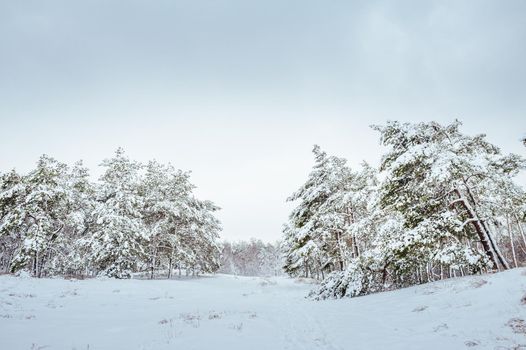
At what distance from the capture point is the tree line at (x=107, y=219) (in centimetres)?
2423

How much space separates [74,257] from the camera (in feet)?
95.0

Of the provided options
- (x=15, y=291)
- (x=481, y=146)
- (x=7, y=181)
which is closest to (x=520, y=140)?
(x=481, y=146)

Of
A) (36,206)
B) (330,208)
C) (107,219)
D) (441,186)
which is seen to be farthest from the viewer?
(107,219)

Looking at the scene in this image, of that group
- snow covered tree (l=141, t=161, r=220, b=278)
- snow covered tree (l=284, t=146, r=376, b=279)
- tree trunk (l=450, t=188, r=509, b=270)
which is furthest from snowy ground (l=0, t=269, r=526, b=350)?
snow covered tree (l=141, t=161, r=220, b=278)

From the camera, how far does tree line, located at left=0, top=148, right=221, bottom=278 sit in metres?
24.2

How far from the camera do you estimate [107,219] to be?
2602cm

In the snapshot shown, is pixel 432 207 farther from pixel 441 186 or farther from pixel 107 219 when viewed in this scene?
pixel 107 219

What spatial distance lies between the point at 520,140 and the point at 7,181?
3309cm

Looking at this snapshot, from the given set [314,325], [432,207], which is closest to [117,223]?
[314,325]

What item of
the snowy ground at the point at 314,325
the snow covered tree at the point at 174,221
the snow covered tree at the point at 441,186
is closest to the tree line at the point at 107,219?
the snow covered tree at the point at 174,221

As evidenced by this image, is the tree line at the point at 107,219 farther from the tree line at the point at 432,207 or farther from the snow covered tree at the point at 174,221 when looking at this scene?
the tree line at the point at 432,207

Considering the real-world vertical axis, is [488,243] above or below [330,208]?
below

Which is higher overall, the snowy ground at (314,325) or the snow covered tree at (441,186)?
the snow covered tree at (441,186)

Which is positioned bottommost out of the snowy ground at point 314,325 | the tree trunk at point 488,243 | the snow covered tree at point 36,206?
the snowy ground at point 314,325
